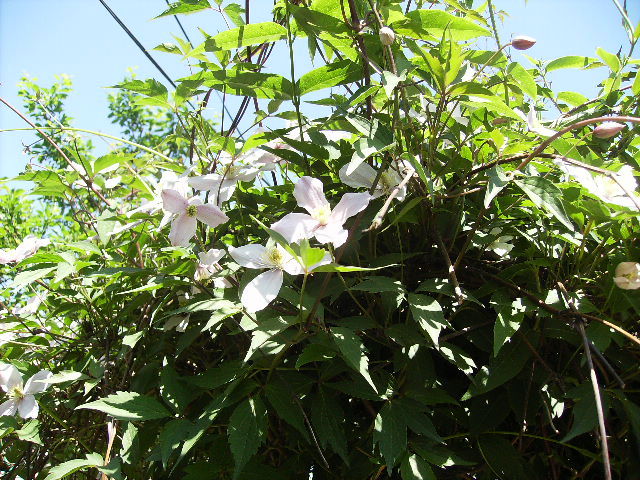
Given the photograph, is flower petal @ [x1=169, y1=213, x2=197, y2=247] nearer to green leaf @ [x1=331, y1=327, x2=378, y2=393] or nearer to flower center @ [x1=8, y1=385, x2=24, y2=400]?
green leaf @ [x1=331, y1=327, x2=378, y2=393]

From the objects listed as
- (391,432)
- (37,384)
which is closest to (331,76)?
(391,432)

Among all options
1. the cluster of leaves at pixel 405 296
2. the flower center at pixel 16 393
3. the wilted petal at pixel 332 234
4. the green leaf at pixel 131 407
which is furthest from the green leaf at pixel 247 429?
the flower center at pixel 16 393

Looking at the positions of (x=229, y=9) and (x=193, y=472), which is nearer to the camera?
(x=193, y=472)

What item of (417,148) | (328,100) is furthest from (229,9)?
(417,148)

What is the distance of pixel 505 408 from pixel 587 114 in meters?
0.46

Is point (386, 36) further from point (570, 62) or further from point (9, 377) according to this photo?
point (9, 377)

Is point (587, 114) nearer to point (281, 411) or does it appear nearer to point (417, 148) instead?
point (417, 148)

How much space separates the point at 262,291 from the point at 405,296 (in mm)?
176

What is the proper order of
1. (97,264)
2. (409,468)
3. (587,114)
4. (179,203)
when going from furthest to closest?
(97,264)
(587,114)
(179,203)
(409,468)

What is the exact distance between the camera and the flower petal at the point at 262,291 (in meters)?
0.57

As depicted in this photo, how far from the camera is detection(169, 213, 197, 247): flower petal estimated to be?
0.74m

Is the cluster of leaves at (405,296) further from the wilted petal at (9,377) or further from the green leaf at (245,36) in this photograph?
the wilted petal at (9,377)

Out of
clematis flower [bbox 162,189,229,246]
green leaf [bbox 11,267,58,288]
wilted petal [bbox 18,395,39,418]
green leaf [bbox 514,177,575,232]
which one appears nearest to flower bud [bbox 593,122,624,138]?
green leaf [bbox 514,177,575,232]

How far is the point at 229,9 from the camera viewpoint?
2.62ft
